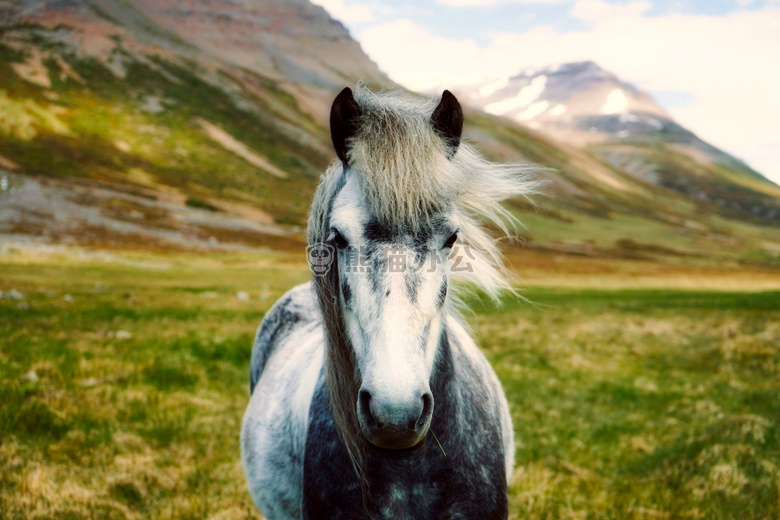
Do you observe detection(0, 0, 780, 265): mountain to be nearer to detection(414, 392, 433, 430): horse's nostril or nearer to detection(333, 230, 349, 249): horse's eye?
detection(333, 230, 349, 249): horse's eye

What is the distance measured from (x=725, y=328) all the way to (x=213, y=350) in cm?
1493

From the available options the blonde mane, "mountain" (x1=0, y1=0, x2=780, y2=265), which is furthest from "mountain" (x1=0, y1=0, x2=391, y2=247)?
the blonde mane

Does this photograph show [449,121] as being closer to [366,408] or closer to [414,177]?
[414,177]

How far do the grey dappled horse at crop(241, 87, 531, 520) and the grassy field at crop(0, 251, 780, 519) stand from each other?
271 centimetres

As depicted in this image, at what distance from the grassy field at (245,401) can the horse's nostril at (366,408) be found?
3.55 metres

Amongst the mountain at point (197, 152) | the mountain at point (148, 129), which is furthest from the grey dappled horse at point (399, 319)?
the mountain at point (148, 129)

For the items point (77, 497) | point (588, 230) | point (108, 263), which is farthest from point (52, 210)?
point (588, 230)

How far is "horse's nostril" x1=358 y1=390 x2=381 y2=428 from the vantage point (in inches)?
85.1

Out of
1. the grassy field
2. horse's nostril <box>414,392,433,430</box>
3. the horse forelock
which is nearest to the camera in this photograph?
horse's nostril <box>414,392,433,430</box>

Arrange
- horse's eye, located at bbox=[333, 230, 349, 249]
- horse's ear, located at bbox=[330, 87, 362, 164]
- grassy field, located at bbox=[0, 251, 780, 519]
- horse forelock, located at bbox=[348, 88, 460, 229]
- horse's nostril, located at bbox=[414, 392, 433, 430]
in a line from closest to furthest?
1. horse's nostril, located at bbox=[414, 392, 433, 430]
2. horse forelock, located at bbox=[348, 88, 460, 229]
3. horse's eye, located at bbox=[333, 230, 349, 249]
4. horse's ear, located at bbox=[330, 87, 362, 164]
5. grassy field, located at bbox=[0, 251, 780, 519]

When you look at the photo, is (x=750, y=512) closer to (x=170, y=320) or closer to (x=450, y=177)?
(x=450, y=177)

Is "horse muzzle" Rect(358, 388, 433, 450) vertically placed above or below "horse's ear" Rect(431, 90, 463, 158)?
below

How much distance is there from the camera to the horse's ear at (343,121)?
2701mm

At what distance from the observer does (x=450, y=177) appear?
269cm
